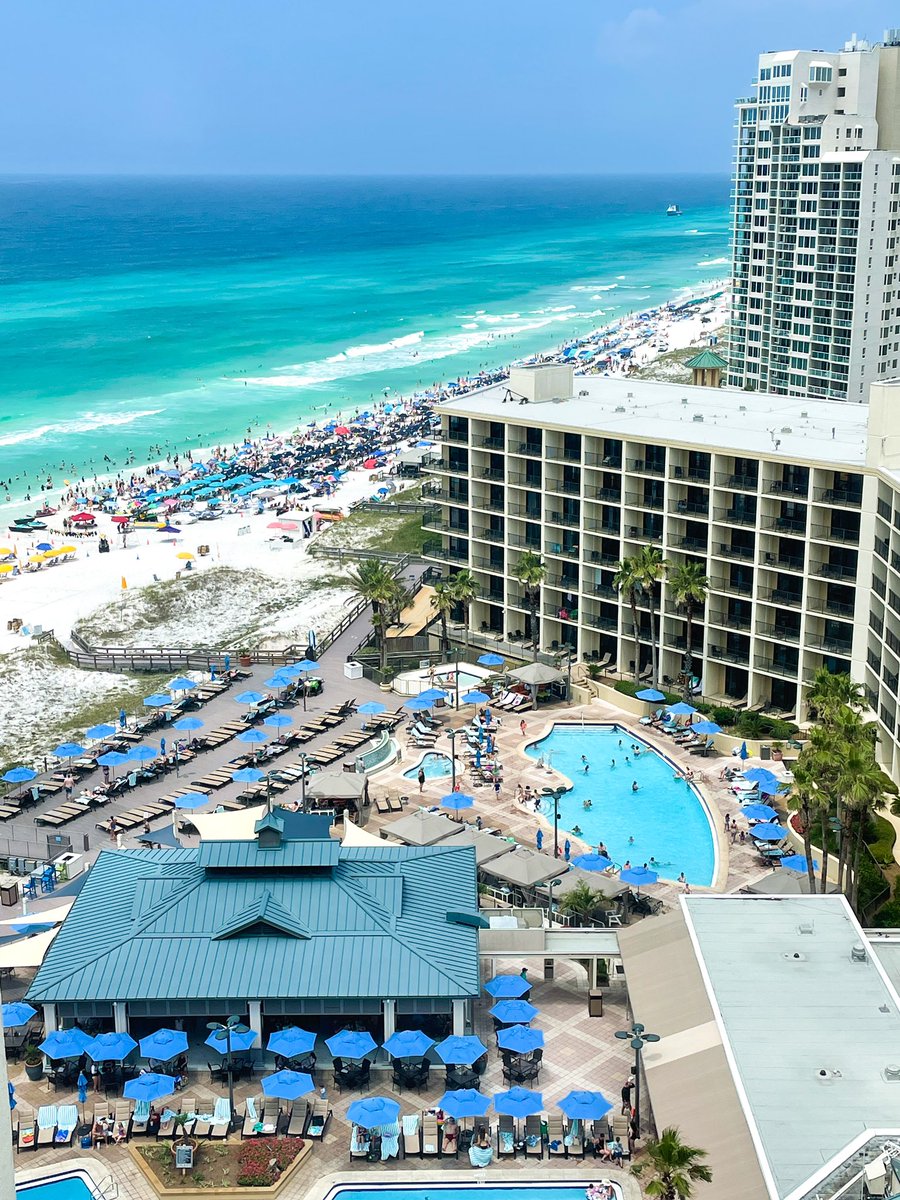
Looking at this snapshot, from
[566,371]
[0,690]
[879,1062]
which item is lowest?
[0,690]

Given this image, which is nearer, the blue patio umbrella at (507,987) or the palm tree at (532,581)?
the blue patio umbrella at (507,987)

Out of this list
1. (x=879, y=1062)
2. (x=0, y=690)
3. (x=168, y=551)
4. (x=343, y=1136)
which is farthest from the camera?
(x=168, y=551)

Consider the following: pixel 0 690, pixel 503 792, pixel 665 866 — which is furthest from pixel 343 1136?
pixel 0 690

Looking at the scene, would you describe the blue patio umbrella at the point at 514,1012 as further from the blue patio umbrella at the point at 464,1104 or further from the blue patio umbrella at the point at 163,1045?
the blue patio umbrella at the point at 163,1045

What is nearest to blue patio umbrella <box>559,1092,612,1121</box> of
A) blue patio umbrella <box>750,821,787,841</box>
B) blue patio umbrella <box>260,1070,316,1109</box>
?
blue patio umbrella <box>260,1070,316,1109</box>

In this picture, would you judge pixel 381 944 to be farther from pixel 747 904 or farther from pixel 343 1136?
pixel 747 904

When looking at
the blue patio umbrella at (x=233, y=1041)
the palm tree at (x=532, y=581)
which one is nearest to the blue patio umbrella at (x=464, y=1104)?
the blue patio umbrella at (x=233, y=1041)

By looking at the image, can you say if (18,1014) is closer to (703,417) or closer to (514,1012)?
(514,1012)
